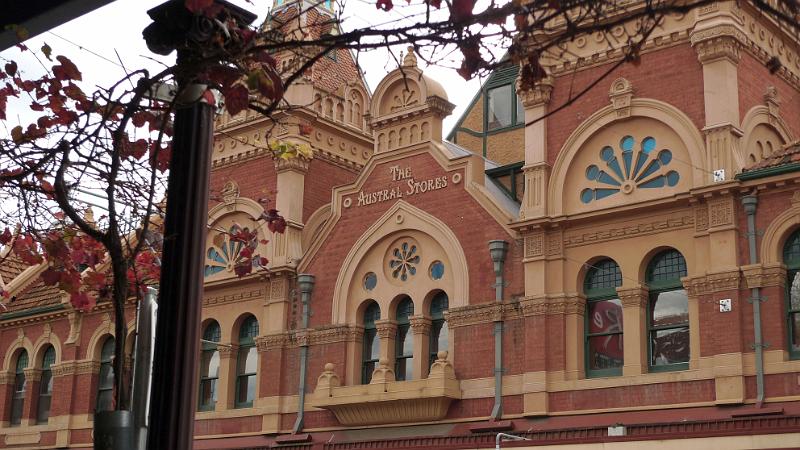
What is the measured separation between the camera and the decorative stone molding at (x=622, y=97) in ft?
83.4

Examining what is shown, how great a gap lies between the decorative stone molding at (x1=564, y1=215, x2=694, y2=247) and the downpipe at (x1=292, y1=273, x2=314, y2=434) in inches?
302

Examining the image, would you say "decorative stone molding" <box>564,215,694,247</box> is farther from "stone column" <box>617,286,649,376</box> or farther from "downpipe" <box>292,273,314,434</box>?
"downpipe" <box>292,273,314,434</box>

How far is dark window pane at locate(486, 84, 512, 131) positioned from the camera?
35.5 m

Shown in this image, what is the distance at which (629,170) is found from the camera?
25250 mm

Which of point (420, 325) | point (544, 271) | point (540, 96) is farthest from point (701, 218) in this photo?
point (420, 325)

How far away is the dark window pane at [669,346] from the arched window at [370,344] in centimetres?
751

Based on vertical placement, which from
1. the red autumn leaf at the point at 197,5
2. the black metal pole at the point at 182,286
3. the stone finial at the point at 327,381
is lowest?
the black metal pole at the point at 182,286

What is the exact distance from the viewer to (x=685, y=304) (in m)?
24.1

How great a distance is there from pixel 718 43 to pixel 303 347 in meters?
12.7

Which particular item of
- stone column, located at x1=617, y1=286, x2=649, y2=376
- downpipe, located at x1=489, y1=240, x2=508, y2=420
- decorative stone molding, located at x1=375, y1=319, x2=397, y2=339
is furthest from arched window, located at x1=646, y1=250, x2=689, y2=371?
decorative stone molding, located at x1=375, y1=319, x2=397, y2=339

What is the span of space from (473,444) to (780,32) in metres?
11.5

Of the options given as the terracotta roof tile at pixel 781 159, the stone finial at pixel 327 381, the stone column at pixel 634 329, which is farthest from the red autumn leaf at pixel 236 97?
the stone finial at pixel 327 381

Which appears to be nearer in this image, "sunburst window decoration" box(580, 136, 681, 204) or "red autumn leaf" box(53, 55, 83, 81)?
"red autumn leaf" box(53, 55, 83, 81)

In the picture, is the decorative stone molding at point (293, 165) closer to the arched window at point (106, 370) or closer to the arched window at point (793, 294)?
the arched window at point (106, 370)
